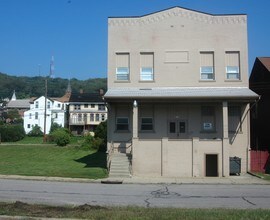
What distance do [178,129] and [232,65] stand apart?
Result: 20.8 feet

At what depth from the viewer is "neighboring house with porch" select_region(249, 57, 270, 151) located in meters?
38.1

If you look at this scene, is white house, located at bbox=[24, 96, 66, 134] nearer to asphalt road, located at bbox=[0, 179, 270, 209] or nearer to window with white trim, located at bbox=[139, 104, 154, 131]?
window with white trim, located at bbox=[139, 104, 154, 131]

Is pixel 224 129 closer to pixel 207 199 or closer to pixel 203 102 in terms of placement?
pixel 203 102

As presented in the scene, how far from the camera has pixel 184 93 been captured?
100 ft

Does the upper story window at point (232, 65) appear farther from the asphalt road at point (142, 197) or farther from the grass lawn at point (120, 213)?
the grass lawn at point (120, 213)

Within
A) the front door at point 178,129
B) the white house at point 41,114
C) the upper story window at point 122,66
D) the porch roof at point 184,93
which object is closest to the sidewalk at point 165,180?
the front door at point 178,129

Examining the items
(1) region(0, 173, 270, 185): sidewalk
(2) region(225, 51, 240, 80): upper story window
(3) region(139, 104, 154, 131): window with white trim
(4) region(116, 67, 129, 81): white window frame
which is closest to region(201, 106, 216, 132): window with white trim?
(2) region(225, 51, 240, 80): upper story window

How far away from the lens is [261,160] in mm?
31156

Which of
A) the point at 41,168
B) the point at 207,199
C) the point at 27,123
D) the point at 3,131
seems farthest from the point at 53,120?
the point at 207,199

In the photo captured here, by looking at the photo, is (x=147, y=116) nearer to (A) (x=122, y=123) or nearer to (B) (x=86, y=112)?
(A) (x=122, y=123)

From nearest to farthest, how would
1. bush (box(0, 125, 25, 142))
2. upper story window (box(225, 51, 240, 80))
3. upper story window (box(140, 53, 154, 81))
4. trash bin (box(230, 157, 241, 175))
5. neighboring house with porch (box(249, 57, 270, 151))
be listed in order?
trash bin (box(230, 157, 241, 175)), upper story window (box(225, 51, 240, 80)), upper story window (box(140, 53, 154, 81)), neighboring house with porch (box(249, 57, 270, 151)), bush (box(0, 125, 25, 142))

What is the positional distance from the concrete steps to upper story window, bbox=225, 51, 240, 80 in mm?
10006

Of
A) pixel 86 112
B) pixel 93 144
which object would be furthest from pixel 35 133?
pixel 93 144

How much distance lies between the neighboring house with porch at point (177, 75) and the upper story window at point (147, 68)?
8 centimetres
